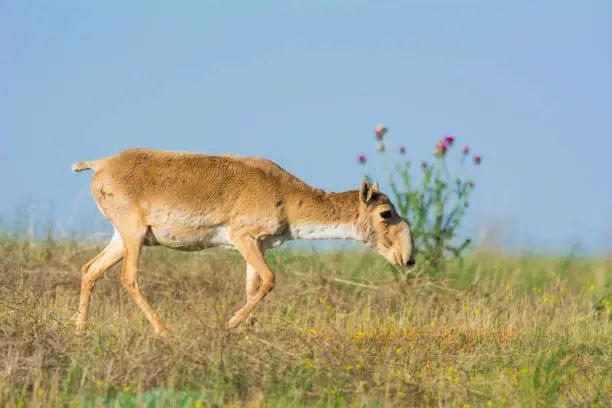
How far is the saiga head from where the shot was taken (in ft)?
35.1

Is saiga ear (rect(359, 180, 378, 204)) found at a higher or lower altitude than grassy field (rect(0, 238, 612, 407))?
higher

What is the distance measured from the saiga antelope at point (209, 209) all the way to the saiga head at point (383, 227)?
14 mm

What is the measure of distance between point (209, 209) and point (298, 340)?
2.11m

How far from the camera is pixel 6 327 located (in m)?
8.22

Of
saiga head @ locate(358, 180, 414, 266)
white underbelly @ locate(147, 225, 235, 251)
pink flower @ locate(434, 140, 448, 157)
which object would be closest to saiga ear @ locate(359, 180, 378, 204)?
saiga head @ locate(358, 180, 414, 266)

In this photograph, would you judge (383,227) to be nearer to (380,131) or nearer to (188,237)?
(188,237)

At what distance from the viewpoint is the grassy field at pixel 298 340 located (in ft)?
23.8

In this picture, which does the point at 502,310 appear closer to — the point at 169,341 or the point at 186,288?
the point at 186,288

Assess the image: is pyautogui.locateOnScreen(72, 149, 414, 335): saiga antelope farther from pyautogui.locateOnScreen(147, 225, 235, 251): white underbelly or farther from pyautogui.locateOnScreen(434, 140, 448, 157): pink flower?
pyautogui.locateOnScreen(434, 140, 448, 157): pink flower

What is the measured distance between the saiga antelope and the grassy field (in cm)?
64

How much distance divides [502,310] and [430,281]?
3.54ft

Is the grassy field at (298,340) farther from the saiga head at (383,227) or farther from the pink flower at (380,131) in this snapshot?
the pink flower at (380,131)

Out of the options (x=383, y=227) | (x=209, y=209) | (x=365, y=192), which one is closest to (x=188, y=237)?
(x=209, y=209)

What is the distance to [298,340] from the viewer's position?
8641 millimetres
